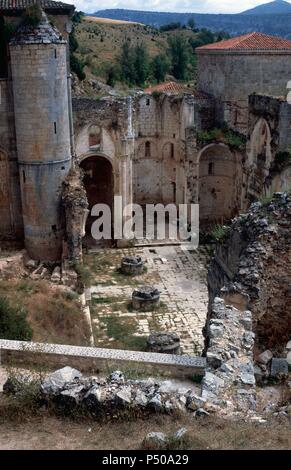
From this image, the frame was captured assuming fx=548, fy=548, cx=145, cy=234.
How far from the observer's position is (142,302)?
1728 cm

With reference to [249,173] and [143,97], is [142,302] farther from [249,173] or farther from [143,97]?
[143,97]

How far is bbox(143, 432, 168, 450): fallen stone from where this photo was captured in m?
5.79

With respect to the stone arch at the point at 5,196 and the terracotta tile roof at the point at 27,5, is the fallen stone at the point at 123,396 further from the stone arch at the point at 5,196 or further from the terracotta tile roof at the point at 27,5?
the terracotta tile roof at the point at 27,5

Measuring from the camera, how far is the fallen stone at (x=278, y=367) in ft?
28.6

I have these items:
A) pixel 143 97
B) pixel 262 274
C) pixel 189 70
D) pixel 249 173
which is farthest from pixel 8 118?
pixel 189 70

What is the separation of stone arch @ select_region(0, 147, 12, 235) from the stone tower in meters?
0.79

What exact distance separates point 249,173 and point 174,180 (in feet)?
16.5

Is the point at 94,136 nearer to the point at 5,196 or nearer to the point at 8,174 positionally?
the point at 8,174

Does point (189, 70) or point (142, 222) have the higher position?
point (189, 70)

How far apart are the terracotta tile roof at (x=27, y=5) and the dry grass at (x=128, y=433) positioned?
16.2 meters

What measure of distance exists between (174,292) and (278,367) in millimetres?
10088

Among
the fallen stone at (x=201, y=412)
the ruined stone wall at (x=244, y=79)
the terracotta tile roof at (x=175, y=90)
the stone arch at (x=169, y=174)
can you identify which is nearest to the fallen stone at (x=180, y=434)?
the fallen stone at (x=201, y=412)

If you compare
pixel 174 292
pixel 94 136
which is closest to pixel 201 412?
pixel 174 292

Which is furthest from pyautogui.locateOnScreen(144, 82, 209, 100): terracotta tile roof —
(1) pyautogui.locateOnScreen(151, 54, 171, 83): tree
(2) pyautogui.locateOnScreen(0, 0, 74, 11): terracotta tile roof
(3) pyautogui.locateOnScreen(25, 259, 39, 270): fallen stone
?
(1) pyautogui.locateOnScreen(151, 54, 171, 83): tree
